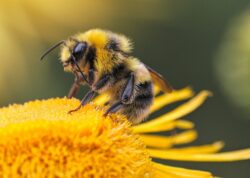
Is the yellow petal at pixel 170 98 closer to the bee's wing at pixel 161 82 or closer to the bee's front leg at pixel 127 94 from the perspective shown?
the bee's wing at pixel 161 82

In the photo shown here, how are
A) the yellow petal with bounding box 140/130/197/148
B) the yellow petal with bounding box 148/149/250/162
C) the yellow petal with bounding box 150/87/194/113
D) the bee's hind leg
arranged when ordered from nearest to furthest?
the bee's hind leg < the yellow petal with bounding box 148/149/250/162 < the yellow petal with bounding box 140/130/197/148 < the yellow petal with bounding box 150/87/194/113

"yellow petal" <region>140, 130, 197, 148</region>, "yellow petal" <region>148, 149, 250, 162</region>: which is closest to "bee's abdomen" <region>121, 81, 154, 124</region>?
"yellow petal" <region>148, 149, 250, 162</region>

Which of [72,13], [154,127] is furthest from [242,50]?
[72,13]

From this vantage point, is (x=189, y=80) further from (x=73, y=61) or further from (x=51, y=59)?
(x=73, y=61)

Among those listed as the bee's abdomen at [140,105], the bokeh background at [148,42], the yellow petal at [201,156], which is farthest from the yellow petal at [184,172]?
the bokeh background at [148,42]

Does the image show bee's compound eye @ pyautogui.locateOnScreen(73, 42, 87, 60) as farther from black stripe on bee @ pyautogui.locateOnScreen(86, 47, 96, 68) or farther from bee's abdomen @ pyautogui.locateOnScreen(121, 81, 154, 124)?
bee's abdomen @ pyautogui.locateOnScreen(121, 81, 154, 124)

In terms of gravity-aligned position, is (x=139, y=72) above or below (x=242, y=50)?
below
